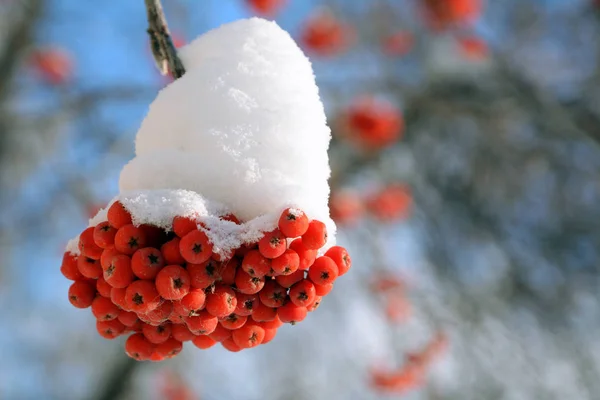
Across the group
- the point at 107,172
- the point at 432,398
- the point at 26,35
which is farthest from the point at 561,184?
the point at 26,35

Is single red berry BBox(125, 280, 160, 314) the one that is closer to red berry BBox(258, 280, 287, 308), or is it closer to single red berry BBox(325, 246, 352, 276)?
red berry BBox(258, 280, 287, 308)

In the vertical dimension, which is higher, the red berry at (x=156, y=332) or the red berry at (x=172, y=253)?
the red berry at (x=172, y=253)

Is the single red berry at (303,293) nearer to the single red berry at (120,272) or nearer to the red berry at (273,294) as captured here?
the red berry at (273,294)

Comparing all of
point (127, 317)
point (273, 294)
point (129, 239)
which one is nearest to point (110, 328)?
point (127, 317)

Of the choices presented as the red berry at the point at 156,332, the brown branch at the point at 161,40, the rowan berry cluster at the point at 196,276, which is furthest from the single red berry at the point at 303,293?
the brown branch at the point at 161,40

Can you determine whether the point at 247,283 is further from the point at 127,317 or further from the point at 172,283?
the point at 127,317

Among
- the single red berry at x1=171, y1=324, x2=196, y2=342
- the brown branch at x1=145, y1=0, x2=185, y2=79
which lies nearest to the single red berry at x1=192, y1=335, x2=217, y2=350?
the single red berry at x1=171, y1=324, x2=196, y2=342

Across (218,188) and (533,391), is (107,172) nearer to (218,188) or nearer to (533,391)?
(218,188)
